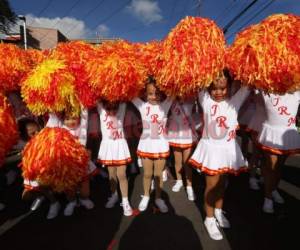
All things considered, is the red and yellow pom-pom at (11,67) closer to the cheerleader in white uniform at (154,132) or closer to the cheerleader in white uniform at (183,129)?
the cheerleader in white uniform at (154,132)

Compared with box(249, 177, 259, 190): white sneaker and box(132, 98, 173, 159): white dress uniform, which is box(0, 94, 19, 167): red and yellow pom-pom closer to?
box(132, 98, 173, 159): white dress uniform

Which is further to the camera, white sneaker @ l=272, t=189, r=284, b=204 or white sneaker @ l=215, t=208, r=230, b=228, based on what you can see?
white sneaker @ l=272, t=189, r=284, b=204

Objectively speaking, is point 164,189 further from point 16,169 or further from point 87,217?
point 16,169

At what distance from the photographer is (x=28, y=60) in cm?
313

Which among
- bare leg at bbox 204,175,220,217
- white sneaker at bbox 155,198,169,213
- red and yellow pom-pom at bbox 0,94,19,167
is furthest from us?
white sneaker at bbox 155,198,169,213

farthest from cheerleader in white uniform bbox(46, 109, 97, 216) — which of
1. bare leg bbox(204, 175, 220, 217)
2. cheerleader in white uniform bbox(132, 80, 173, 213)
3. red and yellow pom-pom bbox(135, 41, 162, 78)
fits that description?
bare leg bbox(204, 175, 220, 217)

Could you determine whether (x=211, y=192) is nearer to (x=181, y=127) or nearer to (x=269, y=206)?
(x=269, y=206)

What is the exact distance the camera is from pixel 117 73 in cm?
237

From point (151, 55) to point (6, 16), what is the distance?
25.2 m

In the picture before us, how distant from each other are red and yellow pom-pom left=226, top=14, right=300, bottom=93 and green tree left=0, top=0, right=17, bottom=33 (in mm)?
25056

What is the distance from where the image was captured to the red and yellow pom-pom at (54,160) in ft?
8.43

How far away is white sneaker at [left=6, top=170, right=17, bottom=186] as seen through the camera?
4389 millimetres

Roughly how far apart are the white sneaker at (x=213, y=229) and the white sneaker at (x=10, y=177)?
3307 mm

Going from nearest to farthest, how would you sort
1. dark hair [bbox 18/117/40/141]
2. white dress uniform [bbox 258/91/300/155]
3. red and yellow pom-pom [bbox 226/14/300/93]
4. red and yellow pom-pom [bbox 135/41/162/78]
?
red and yellow pom-pom [bbox 226/14/300/93]
red and yellow pom-pom [bbox 135/41/162/78]
white dress uniform [bbox 258/91/300/155]
dark hair [bbox 18/117/40/141]
